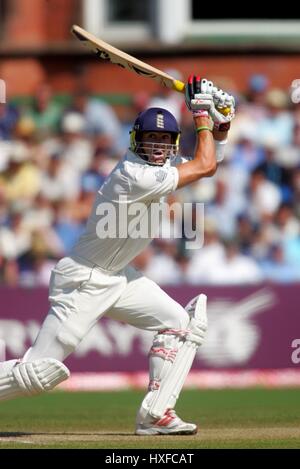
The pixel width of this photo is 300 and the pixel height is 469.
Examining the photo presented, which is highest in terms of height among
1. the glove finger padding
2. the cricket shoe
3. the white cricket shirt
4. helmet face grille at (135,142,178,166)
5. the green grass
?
the glove finger padding

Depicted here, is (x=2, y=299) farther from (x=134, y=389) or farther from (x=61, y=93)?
(x=61, y=93)

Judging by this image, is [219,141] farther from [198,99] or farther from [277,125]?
[277,125]

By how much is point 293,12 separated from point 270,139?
2.99 meters

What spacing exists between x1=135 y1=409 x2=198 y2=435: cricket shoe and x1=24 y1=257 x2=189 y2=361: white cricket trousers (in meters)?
0.52

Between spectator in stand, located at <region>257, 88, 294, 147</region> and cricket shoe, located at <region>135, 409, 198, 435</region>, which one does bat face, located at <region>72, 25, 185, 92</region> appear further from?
spectator in stand, located at <region>257, 88, 294, 147</region>

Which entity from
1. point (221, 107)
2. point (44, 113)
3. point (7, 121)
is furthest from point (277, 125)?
point (221, 107)

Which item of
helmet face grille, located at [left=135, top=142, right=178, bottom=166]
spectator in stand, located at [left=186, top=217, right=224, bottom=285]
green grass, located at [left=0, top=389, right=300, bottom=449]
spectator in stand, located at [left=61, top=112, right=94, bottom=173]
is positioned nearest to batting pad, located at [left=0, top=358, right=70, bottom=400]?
green grass, located at [left=0, top=389, right=300, bottom=449]

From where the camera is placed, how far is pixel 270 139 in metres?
12.5

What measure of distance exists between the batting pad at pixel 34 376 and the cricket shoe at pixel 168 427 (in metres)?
0.62

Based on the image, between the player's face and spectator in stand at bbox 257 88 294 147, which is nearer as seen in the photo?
the player's face

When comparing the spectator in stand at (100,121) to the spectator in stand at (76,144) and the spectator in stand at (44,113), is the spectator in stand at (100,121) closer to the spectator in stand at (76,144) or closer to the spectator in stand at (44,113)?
the spectator in stand at (76,144)

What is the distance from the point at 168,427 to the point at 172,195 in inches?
209

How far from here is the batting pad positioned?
6809 mm

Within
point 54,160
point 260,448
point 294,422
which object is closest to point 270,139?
A: point 54,160
